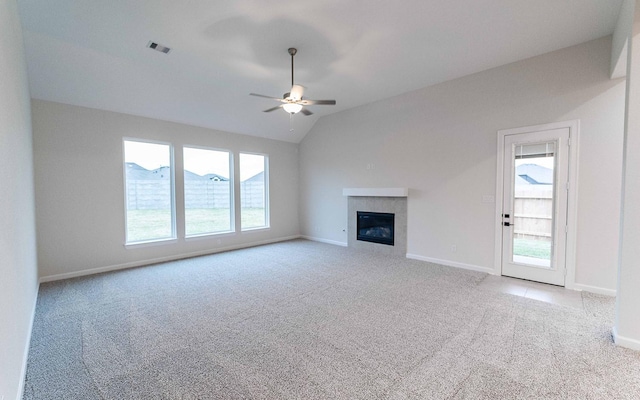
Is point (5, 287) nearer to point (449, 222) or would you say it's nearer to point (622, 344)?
point (622, 344)

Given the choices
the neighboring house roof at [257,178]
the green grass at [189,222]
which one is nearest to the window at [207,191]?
the green grass at [189,222]

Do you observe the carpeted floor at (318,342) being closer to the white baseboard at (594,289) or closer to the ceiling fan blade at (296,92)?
the white baseboard at (594,289)

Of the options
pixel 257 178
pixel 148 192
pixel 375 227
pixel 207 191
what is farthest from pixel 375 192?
pixel 148 192

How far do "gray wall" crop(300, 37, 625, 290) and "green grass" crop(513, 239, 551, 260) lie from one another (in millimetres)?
330

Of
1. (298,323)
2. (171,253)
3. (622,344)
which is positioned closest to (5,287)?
(298,323)

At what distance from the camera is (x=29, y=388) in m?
1.94

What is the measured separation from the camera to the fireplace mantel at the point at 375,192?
18.1ft

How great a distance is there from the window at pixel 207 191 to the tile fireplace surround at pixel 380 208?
2905 millimetres

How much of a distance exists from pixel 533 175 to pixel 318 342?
13.2 feet

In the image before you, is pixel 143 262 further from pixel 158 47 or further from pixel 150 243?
pixel 158 47

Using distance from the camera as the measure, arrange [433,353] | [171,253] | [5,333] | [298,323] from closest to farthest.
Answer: [5,333], [433,353], [298,323], [171,253]

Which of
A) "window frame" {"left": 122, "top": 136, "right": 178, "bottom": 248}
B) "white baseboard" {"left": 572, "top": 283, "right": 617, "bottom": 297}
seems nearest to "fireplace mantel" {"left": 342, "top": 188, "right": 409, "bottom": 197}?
"white baseboard" {"left": 572, "top": 283, "right": 617, "bottom": 297}

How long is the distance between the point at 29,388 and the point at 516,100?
20.9 ft

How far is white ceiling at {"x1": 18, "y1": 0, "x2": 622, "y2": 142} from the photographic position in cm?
290
